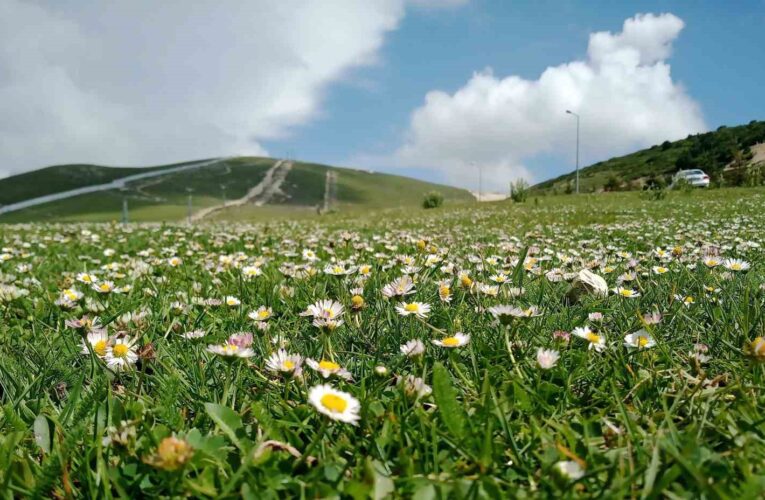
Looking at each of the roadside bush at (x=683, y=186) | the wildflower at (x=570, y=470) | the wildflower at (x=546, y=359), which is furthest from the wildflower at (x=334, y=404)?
the roadside bush at (x=683, y=186)

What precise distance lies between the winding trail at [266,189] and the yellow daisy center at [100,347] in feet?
207

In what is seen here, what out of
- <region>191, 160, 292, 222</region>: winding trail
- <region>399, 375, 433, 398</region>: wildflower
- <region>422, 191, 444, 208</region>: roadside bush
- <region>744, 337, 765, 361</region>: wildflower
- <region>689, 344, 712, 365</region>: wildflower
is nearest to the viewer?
<region>744, 337, 765, 361</region>: wildflower

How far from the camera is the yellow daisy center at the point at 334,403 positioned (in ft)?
4.06

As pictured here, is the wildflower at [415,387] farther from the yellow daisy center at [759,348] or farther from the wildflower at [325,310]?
the yellow daisy center at [759,348]

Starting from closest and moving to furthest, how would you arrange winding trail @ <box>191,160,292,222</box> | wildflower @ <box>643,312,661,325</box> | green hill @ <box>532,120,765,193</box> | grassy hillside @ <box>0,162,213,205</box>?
1. wildflower @ <box>643,312,661,325</box>
2. green hill @ <box>532,120,765,193</box>
3. winding trail @ <box>191,160,292,222</box>
4. grassy hillside @ <box>0,162,213,205</box>

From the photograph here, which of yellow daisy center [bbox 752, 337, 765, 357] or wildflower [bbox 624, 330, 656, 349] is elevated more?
yellow daisy center [bbox 752, 337, 765, 357]

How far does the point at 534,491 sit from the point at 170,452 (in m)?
0.82

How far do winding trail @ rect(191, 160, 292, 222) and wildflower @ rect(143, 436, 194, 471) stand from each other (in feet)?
210

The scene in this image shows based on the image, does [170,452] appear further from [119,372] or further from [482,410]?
[119,372]

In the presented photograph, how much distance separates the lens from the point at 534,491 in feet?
3.83

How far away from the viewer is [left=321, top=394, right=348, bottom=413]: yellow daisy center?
1237 millimetres

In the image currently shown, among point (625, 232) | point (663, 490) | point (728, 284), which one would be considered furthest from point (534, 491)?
point (625, 232)

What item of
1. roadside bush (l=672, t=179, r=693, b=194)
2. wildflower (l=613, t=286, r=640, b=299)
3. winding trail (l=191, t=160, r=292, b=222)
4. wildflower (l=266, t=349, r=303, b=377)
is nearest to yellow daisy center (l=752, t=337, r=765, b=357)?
wildflower (l=613, t=286, r=640, b=299)

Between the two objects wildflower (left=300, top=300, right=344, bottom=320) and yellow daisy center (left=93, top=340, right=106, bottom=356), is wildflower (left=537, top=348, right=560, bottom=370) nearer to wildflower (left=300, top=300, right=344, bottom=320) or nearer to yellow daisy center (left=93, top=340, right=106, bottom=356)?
wildflower (left=300, top=300, right=344, bottom=320)
